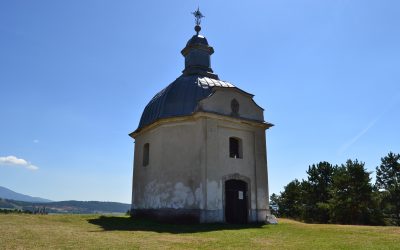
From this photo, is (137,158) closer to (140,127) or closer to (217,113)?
(140,127)

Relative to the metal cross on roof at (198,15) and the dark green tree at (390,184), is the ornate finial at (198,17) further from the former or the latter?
the dark green tree at (390,184)

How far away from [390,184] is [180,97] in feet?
112

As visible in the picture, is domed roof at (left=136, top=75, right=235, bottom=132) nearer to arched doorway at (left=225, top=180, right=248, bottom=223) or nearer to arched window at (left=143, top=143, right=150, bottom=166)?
arched window at (left=143, top=143, right=150, bottom=166)

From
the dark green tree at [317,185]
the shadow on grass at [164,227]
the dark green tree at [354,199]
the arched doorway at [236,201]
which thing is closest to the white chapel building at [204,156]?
the arched doorway at [236,201]

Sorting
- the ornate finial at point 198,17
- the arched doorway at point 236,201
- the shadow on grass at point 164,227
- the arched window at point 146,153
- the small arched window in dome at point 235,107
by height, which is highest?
the ornate finial at point 198,17

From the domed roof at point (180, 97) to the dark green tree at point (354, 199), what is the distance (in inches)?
674

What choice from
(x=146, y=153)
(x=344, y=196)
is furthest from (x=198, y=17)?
(x=344, y=196)

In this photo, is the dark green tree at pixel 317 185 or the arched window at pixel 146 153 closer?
the arched window at pixel 146 153

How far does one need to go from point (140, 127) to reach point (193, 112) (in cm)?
510

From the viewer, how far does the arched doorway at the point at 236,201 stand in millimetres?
19609

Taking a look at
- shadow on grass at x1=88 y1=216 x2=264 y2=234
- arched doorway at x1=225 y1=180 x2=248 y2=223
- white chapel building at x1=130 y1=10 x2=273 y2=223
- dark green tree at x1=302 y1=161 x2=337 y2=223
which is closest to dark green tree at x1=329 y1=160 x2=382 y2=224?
dark green tree at x1=302 y1=161 x2=337 y2=223

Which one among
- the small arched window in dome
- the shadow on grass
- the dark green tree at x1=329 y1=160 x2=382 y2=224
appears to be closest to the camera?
the shadow on grass

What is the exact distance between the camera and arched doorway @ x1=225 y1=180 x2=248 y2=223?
19609 millimetres

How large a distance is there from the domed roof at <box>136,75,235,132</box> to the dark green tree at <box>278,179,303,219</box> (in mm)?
26259
